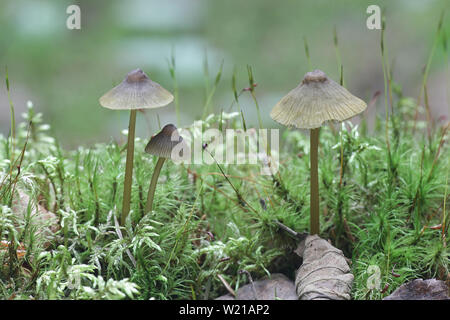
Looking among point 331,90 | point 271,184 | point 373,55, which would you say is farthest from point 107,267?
point 373,55

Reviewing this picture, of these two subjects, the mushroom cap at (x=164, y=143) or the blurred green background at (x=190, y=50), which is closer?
the mushroom cap at (x=164, y=143)

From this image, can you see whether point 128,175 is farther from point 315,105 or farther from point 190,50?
point 190,50

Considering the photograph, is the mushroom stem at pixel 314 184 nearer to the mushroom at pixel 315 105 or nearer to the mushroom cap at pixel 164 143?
the mushroom at pixel 315 105

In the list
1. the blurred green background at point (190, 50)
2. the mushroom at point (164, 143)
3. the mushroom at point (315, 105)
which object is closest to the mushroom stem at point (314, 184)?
the mushroom at point (315, 105)

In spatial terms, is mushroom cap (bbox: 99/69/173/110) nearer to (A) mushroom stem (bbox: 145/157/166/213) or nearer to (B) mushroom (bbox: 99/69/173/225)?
(B) mushroom (bbox: 99/69/173/225)

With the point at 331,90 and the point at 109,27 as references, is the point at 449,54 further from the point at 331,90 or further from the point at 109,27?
the point at 331,90
